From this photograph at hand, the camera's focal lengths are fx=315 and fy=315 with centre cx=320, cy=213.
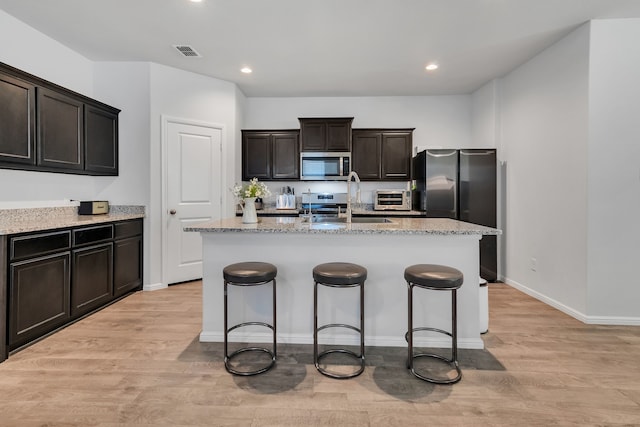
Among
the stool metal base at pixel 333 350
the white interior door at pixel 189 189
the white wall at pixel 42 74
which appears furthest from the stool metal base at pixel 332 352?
the white wall at pixel 42 74

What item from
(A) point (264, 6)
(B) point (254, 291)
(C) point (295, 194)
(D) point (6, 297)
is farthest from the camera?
(C) point (295, 194)

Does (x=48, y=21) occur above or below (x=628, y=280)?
above

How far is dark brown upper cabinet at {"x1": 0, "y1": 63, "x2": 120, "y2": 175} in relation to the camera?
266 cm

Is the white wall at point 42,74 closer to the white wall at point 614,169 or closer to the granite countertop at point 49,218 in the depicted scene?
the granite countertop at point 49,218

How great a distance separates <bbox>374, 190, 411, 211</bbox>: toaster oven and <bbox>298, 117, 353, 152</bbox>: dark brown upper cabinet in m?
0.89

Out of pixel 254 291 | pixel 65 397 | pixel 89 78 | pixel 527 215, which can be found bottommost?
pixel 65 397

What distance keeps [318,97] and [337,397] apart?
4.61 metres

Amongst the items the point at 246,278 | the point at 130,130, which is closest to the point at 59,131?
the point at 130,130

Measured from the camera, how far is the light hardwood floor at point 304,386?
168 centimetres

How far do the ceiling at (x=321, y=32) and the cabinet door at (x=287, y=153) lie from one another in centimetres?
93

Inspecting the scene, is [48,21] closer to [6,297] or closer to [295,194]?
[6,297]

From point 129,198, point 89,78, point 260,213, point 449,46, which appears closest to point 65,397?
point 129,198

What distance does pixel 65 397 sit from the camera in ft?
6.06

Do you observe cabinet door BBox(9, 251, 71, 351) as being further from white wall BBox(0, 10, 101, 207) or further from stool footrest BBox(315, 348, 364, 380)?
stool footrest BBox(315, 348, 364, 380)
